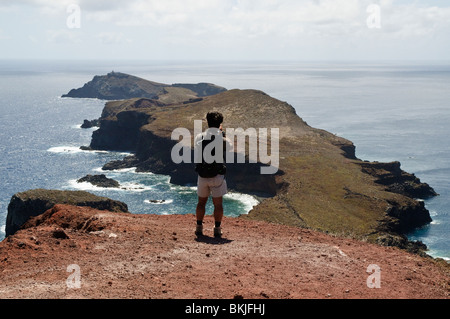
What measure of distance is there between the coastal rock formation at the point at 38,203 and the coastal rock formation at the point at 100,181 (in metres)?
29.3

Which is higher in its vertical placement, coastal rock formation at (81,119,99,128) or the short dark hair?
the short dark hair

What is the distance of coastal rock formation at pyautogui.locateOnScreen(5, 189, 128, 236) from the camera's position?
243ft

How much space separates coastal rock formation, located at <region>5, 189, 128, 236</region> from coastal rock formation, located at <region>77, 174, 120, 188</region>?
96.2 feet

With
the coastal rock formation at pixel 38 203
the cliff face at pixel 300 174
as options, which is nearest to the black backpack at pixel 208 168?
the cliff face at pixel 300 174

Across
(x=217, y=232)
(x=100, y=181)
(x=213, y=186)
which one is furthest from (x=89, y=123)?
(x=213, y=186)

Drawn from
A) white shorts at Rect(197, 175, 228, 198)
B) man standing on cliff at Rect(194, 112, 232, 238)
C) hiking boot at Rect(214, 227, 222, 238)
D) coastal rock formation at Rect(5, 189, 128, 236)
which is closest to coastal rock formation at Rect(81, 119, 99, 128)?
coastal rock formation at Rect(5, 189, 128, 236)

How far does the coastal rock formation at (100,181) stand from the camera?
10738 cm

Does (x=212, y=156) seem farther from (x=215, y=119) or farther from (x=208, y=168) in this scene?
(x=215, y=119)

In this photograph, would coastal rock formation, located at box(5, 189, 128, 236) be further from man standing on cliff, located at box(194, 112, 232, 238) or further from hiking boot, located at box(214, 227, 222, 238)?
man standing on cliff, located at box(194, 112, 232, 238)

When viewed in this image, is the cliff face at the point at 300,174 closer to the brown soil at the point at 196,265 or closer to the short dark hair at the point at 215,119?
the brown soil at the point at 196,265

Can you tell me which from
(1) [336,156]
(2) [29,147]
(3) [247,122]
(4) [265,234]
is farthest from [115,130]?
(4) [265,234]

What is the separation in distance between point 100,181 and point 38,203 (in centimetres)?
3419

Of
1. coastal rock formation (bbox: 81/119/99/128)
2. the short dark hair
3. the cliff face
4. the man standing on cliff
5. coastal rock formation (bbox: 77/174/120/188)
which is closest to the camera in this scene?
the short dark hair
